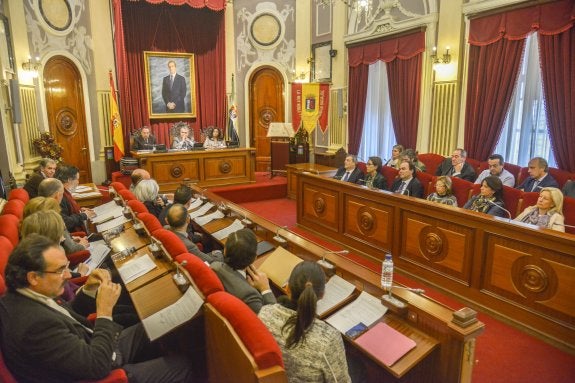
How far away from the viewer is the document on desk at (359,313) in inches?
81.4

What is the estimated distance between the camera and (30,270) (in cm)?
158

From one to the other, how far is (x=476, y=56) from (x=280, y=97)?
472 centimetres

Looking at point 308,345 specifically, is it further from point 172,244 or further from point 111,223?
point 111,223

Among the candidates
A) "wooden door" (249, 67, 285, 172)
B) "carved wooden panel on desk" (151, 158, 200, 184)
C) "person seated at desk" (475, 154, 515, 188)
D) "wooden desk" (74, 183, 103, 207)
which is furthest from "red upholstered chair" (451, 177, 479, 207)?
"wooden door" (249, 67, 285, 172)

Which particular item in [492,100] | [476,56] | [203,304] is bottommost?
[203,304]

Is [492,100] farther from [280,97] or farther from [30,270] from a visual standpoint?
[30,270]

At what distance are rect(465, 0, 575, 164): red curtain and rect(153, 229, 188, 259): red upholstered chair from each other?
4641 mm

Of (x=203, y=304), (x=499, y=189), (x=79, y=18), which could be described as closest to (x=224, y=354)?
(x=203, y=304)

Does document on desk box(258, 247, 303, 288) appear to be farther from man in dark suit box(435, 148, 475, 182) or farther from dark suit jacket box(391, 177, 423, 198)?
man in dark suit box(435, 148, 475, 182)

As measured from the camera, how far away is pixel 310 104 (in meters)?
7.90

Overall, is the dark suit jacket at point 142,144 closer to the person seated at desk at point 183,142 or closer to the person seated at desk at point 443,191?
the person seated at desk at point 183,142

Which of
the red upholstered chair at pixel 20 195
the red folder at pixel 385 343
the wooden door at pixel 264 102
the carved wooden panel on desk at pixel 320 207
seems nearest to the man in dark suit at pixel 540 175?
the carved wooden panel on desk at pixel 320 207

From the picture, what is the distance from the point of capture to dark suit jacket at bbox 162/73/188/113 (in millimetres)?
8664

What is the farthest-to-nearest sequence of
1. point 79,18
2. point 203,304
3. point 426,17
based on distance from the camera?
point 79,18
point 426,17
point 203,304
